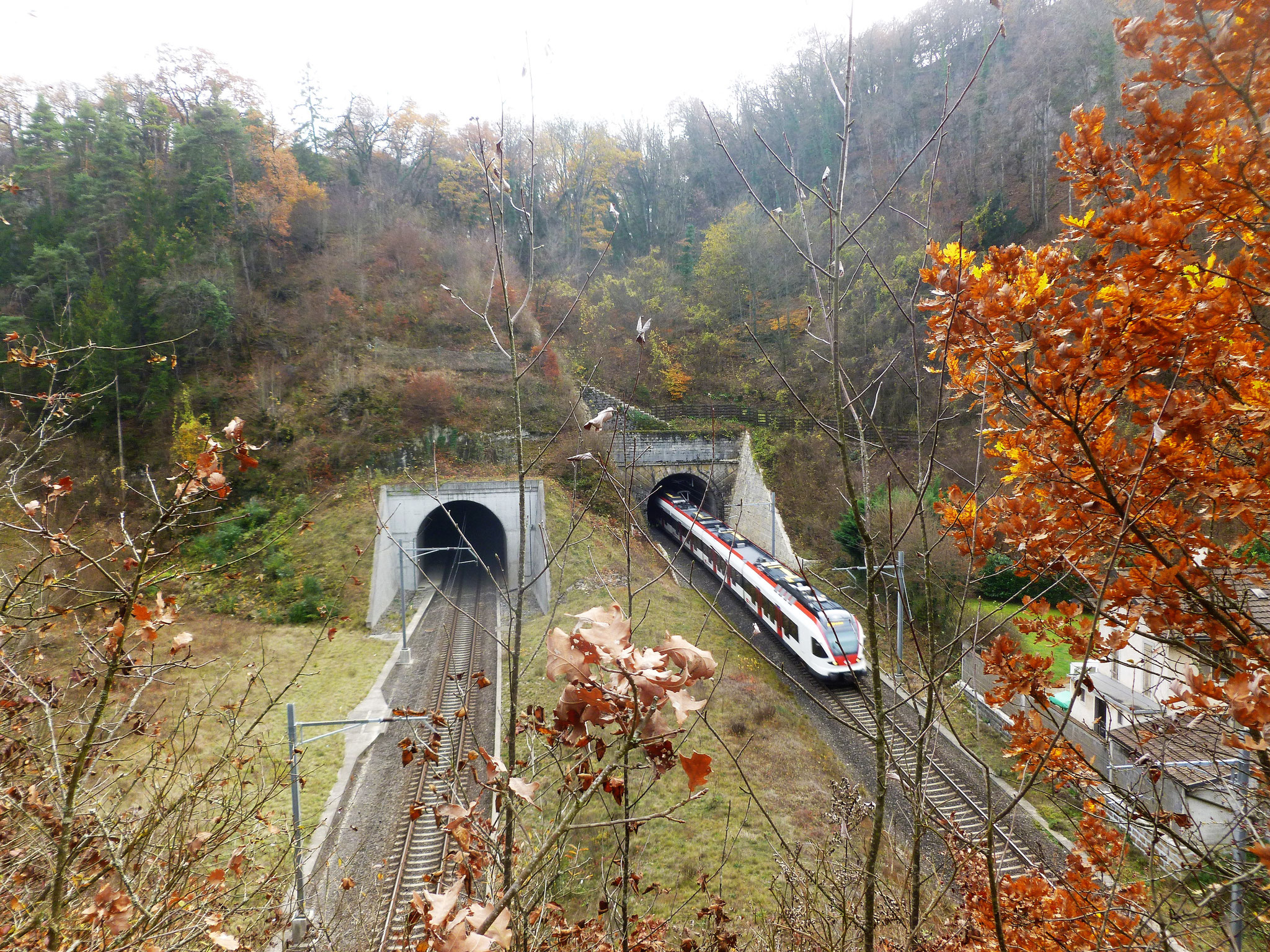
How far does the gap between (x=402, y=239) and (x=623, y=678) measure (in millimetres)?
→ 34174

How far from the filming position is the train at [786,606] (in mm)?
13164

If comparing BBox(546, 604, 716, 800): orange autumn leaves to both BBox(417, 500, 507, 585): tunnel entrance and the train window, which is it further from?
BBox(417, 500, 507, 585): tunnel entrance

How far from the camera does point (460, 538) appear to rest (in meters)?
23.9

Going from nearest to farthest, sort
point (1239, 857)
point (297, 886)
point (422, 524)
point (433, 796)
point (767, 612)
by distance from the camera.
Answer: point (1239, 857), point (297, 886), point (433, 796), point (767, 612), point (422, 524)

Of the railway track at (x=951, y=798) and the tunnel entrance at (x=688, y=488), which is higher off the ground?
the tunnel entrance at (x=688, y=488)

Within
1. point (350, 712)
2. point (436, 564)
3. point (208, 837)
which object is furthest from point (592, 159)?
point (208, 837)

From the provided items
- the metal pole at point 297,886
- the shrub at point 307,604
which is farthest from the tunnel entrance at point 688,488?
the metal pole at point 297,886

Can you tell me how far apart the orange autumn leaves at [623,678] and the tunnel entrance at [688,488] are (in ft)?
76.6

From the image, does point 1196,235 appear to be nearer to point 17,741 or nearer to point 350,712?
point 17,741

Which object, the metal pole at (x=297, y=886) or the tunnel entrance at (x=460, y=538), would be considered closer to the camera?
the metal pole at (x=297, y=886)

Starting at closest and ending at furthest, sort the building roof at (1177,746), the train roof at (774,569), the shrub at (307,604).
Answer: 1. the building roof at (1177,746)
2. the train roof at (774,569)
3. the shrub at (307,604)

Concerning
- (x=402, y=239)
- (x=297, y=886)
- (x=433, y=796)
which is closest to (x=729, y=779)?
(x=433, y=796)

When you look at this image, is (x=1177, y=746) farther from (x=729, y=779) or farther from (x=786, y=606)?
(x=786, y=606)

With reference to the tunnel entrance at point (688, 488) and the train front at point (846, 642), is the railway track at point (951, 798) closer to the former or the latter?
the train front at point (846, 642)
